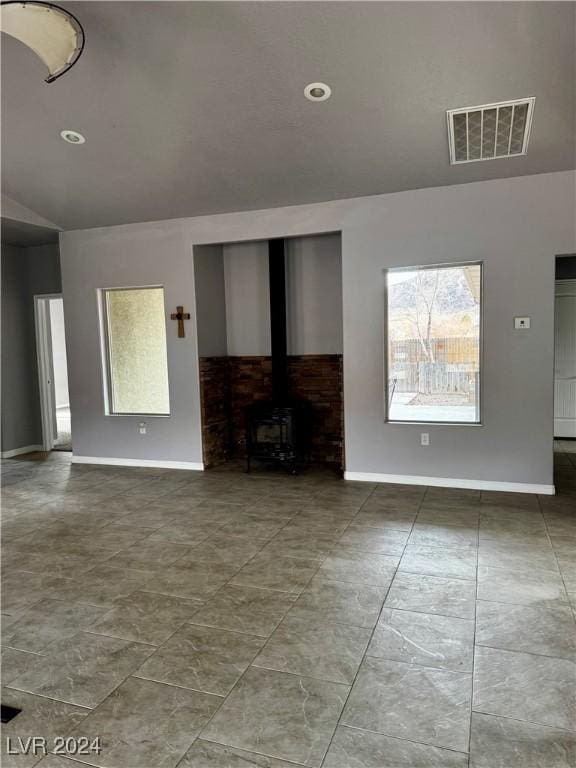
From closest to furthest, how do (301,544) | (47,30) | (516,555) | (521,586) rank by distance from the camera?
(47,30) < (521,586) < (516,555) < (301,544)

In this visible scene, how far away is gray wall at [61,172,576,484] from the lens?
4.40 m

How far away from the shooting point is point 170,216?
5562 millimetres

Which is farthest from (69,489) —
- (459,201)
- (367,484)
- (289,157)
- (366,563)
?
(459,201)

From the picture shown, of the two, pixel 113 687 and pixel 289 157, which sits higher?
pixel 289 157

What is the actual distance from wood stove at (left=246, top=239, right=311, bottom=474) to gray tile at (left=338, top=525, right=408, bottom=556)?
5.63 feet

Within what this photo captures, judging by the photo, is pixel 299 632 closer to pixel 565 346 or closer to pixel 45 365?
pixel 565 346

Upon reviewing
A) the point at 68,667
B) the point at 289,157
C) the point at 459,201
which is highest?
the point at 289,157

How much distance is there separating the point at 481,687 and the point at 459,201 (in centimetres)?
390

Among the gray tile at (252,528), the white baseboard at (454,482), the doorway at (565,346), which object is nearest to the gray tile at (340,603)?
the gray tile at (252,528)

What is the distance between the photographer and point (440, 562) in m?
3.24

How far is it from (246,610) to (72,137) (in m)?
3.95

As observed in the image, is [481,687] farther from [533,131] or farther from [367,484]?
[533,131]

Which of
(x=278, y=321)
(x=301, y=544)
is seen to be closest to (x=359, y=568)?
(x=301, y=544)

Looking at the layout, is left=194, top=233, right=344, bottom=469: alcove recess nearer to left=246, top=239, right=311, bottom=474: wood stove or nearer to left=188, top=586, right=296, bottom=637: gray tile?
left=246, top=239, right=311, bottom=474: wood stove
